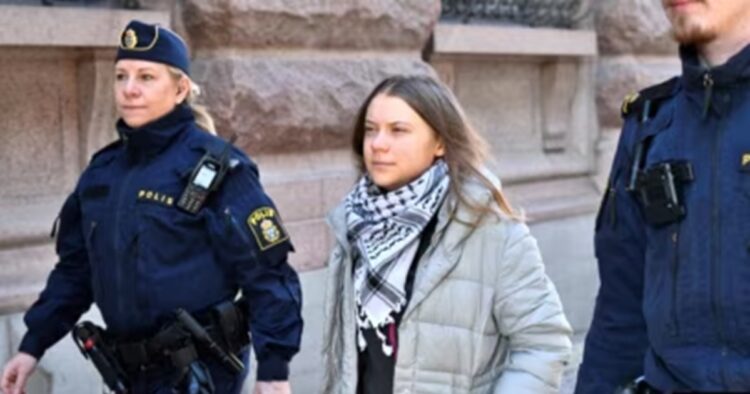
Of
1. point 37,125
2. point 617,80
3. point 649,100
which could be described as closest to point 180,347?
point 649,100

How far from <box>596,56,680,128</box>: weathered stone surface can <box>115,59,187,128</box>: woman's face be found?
4.41 meters

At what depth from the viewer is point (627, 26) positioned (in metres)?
7.03

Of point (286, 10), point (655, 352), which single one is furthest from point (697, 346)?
point (286, 10)

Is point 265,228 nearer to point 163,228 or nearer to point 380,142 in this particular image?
point 163,228

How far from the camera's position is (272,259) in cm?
307

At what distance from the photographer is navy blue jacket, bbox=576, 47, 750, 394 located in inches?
79.1

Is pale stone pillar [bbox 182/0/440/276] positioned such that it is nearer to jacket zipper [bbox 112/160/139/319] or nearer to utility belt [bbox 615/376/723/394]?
jacket zipper [bbox 112/160/139/319]

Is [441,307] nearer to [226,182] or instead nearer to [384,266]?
[384,266]

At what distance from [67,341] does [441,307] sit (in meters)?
1.98

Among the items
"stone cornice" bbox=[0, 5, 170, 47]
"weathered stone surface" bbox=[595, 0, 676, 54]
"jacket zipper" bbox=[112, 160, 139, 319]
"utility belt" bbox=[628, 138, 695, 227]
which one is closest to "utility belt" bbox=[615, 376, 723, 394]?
"utility belt" bbox=[628, 138, 695, 227]

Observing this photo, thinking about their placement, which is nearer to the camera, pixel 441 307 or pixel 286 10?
pixel 441 307

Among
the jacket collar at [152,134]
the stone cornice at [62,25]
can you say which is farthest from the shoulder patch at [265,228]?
the stone cornice at [62,25]

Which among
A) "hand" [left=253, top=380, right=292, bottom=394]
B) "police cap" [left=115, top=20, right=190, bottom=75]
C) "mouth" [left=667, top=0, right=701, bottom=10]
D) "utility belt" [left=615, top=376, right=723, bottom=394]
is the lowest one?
"hand" [left=253, top=380, right=292, bottom=394]

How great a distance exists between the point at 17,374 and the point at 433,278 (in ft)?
4.35
